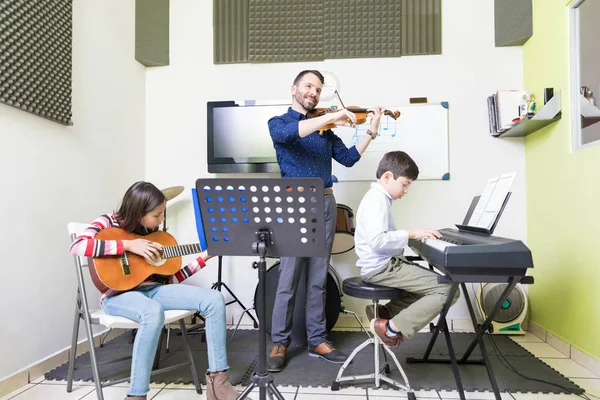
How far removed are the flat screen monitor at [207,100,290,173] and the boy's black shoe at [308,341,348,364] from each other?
130 cm

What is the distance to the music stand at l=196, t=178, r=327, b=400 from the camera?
4.93 feet

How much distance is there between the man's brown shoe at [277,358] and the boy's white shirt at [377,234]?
708 mm

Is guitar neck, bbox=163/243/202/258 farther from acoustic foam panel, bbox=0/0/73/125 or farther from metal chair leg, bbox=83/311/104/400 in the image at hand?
acoustic foam panel, bbox=0/0/73/125

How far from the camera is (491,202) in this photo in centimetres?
198

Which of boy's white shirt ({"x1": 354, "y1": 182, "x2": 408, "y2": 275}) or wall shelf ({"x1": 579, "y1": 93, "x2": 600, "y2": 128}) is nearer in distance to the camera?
boy's white shirt ({"x1": 354, "y1": 182, "x2": 408, "y2": 275})

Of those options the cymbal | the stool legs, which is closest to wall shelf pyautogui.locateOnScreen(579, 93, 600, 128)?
the stool legs

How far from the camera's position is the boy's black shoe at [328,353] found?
7.97 ft

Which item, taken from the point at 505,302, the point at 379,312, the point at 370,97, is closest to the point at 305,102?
the point at 370,97

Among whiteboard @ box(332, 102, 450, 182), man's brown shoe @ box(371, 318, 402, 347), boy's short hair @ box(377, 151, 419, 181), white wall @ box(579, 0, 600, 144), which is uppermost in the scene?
white wall @ box(579, 0, 600, 144)

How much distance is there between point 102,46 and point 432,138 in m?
2.44

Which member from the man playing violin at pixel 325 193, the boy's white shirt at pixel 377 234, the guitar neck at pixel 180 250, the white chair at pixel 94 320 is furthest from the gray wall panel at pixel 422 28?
the white chair at pixel 94 320

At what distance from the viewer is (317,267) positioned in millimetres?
2516

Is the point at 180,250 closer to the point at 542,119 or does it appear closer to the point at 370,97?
the point at 370,97

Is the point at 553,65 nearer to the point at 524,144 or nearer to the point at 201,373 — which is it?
the point at 524,144
